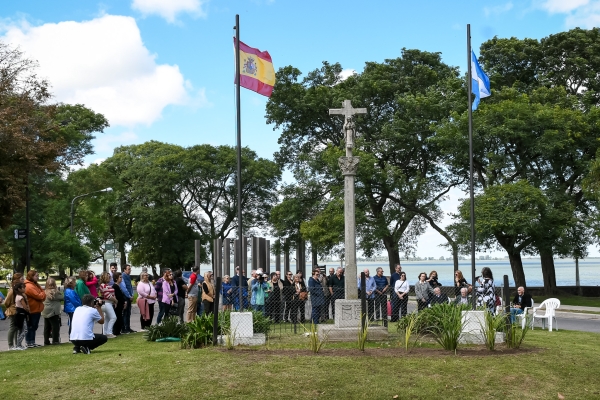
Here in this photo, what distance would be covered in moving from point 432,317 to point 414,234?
31.2 metres

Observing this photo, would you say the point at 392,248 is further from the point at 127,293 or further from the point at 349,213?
the point at 349,213

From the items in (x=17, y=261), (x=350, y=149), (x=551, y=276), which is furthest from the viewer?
(x=17, y=261)

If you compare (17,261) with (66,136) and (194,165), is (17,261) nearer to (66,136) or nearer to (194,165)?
(66,136)

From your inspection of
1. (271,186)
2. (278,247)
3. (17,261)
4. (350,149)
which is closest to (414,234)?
(278,247)

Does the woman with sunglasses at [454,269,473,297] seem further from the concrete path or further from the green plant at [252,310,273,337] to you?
the concrete path

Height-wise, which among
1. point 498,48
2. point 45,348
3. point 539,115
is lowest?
point 45,348

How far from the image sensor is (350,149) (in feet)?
53.4

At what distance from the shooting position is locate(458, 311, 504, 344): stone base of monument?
14.6 meters

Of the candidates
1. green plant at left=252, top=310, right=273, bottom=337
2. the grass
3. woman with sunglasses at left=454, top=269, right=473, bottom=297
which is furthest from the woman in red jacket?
woman with sunglasses at left=454, top=269, right=473, bottom=297

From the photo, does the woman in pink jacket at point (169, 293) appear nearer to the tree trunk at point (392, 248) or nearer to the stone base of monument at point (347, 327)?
the stone base of monument at point (347, 327)

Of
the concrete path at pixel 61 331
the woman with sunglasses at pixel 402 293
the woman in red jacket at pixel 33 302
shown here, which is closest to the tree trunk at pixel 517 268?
the woman with sunglasses at pixel 402 293

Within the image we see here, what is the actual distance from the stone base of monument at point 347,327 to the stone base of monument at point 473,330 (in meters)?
1.69

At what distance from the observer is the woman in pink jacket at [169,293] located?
63.1ft

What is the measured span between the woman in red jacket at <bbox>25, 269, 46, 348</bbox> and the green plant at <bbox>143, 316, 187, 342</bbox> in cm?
243
